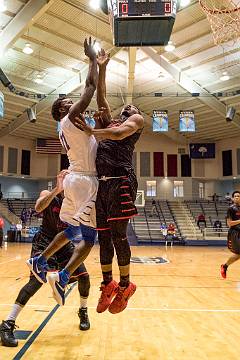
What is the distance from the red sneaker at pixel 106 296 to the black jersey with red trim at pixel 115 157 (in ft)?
3.54

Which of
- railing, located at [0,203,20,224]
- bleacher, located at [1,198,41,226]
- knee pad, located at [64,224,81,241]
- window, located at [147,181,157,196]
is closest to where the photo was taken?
knee pad, located at [64,224,81,241]

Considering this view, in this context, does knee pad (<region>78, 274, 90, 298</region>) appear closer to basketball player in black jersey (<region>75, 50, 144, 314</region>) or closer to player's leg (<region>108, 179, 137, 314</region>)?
basketball player in black jersey (<region>75, 50, 144, 314</region>)

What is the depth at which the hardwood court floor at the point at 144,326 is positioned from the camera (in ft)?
10.4

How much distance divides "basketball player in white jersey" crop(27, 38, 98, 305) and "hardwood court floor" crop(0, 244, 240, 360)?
726mm

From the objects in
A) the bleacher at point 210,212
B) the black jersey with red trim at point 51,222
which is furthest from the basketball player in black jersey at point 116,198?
the bleacher at point 210,212

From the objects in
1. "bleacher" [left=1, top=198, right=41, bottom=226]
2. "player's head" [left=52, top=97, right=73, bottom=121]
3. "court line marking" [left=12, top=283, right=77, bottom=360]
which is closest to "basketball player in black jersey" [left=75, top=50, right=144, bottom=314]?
"player's head" [left=52, top=97, right=73, bottom=121]

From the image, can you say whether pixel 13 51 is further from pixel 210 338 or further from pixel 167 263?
pixel 210 338

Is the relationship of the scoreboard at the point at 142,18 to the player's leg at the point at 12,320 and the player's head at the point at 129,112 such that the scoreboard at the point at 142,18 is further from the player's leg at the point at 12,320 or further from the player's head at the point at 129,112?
the player's leg at the point at 12,320

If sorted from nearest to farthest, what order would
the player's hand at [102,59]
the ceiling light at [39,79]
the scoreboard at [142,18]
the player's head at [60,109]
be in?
1. the player's head at [60,109]
2. the player's hand at [102,59]
3. the scoreboard at [142,18]
4. the ceiling light at [39,79]

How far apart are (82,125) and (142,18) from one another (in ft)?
11.3

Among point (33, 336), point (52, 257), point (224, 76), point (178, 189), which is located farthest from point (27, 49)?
A: point (178, 189)

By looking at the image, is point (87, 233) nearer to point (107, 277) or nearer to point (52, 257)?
point (107, 277)

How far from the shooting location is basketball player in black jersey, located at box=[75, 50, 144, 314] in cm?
315

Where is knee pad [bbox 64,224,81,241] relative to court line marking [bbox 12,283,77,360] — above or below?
above
